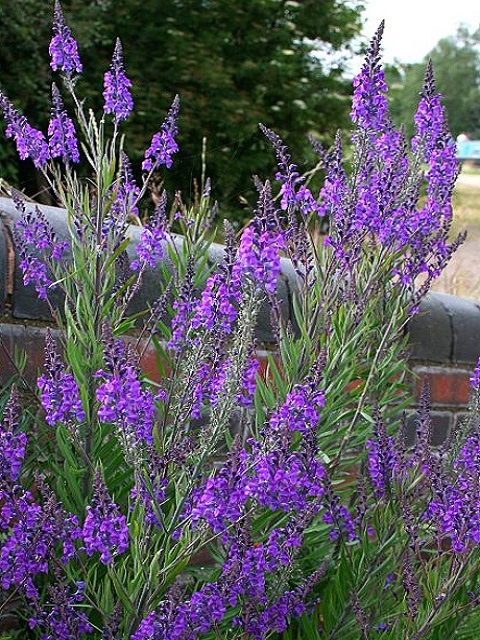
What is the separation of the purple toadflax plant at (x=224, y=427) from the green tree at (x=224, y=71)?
7.10 metres

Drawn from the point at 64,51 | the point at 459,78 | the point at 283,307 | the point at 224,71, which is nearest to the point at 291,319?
the point at 283,307

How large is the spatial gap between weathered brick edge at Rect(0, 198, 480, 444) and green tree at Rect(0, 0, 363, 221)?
6257 millimetres

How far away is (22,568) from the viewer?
5.63 feet

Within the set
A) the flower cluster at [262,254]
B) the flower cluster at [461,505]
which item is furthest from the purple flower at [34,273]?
the flower cluster at [461,505]

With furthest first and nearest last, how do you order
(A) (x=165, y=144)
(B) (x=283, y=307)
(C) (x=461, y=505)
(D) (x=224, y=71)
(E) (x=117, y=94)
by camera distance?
1. (D) (x=224, y=71)
2. (B) (x=283, y=307)
3. (A) (x=165, y=144)
4. (E) (x=117, y=94)
5. (C) (x=461, y=505)

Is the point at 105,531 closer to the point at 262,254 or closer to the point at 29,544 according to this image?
the point at 29,544

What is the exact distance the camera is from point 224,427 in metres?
1.56

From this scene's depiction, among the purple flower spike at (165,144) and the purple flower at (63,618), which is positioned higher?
the purple flower spike at (165,144)

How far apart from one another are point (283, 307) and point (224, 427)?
1.00m

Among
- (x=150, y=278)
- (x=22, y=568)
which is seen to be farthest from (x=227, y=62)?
(x=22, y=568)

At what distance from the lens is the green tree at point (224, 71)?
379 inches

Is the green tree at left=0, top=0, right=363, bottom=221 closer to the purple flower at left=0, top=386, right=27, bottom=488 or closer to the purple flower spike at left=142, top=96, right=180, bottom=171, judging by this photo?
the purple flower spike at left=142, top=96, right=180, bottom=171

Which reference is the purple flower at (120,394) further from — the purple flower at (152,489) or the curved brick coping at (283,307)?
the curved brick coping at (283,307)

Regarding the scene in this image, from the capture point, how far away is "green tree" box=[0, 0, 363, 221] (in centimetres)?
962
